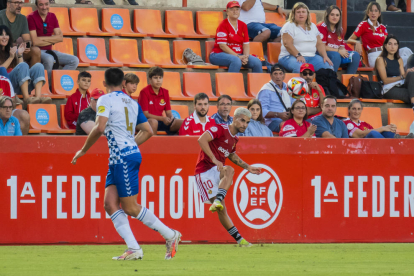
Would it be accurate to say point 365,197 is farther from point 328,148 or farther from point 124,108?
point 124,108

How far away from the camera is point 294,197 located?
29.0 feet

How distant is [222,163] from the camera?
25.6ft

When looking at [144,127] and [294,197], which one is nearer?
[144,127]

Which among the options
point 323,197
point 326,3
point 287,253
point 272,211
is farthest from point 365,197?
point 326,3

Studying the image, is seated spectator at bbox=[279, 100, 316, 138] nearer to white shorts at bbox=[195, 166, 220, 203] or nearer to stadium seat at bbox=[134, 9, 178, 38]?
white shorts at bbox=[195, 166, 220, 203]

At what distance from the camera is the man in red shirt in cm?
784

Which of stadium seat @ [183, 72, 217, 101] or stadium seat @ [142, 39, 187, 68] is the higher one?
stadium seat @ [142, 39, 187, 68]

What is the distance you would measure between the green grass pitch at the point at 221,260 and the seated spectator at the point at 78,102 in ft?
8.43

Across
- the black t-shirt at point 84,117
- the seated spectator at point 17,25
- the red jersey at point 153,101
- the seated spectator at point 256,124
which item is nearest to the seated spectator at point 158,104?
the red jersey at point 153,101

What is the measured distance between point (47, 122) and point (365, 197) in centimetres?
478

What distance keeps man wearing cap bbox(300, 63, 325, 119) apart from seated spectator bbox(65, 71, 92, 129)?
351 centimetres

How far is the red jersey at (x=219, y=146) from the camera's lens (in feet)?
26.0

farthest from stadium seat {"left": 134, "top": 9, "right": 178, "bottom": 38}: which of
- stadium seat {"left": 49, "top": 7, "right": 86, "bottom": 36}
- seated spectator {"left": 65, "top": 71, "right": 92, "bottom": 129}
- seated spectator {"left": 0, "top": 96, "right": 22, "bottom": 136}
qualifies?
seated spectator {"left": 0, "top": 96, "right": 22, "bottom": 136}

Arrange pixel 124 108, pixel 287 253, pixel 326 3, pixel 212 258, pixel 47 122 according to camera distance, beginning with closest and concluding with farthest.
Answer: pixel 124 108 → pixel 212 258 → pixel 287 253 → pixel 47 122 → pixel 326 3
